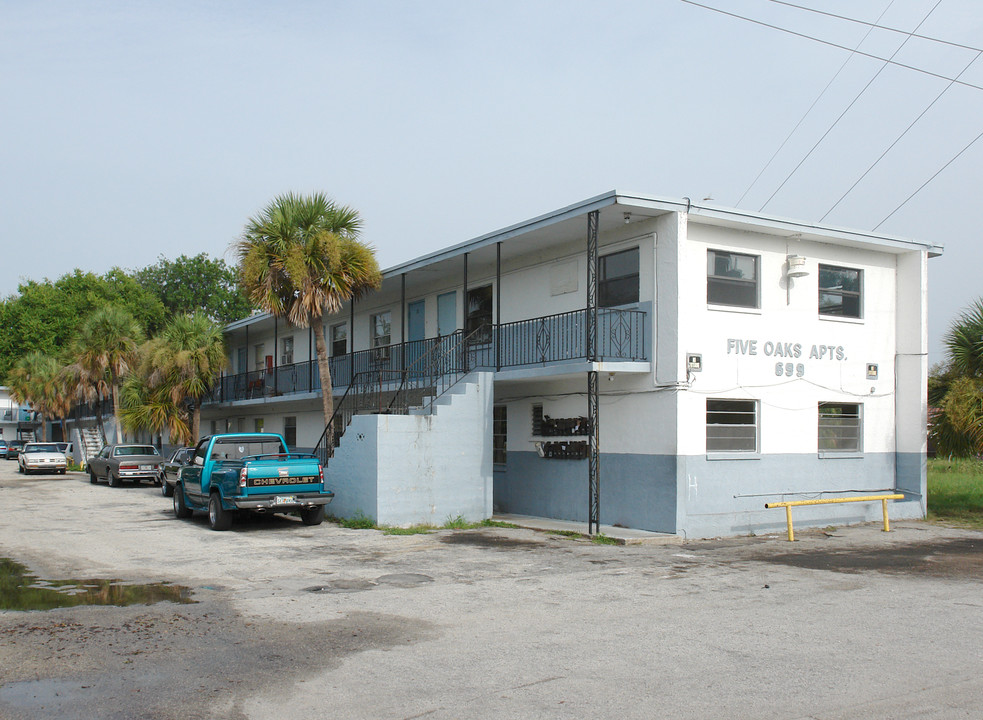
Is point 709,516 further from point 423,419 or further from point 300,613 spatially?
point 300,613

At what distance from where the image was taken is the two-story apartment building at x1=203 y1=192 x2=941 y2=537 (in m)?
16.6

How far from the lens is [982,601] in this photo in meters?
10.3

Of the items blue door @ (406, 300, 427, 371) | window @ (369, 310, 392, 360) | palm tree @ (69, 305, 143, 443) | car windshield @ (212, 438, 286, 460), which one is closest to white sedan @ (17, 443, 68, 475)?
palm tree @ (69, 305, 143, 443)

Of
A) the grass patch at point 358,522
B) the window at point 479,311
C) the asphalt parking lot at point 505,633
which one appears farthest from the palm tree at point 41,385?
the asphalt parking lot at point 505,633

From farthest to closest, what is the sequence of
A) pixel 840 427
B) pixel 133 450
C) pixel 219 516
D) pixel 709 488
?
pixel 133 450, pixel 840 427, pixel 219 516, pixel 709 488

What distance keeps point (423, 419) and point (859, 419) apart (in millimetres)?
9348

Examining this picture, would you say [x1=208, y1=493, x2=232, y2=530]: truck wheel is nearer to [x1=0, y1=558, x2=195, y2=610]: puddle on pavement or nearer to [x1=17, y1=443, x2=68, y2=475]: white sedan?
[x1=0, y1=558, x2=195, y2=610]: puddle on pavement

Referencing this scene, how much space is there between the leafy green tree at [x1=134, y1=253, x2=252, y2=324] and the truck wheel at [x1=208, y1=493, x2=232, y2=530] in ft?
194

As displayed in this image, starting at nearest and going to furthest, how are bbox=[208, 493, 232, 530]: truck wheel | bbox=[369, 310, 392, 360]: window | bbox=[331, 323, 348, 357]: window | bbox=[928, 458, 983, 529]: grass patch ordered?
1. bbox=[208, 493, 232, 530]: truck wheel
2. bbox=[928, 458, 983, 529]: grass patch
3. bbox=[369, 310, 392, 360]: window
4. bbox=[331, 323, 348, 357]: window

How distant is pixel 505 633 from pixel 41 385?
58.6 m

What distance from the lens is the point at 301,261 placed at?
21.4 m

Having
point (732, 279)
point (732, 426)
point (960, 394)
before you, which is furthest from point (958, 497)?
point (732, 279)

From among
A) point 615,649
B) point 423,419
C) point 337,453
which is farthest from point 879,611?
point 337,453

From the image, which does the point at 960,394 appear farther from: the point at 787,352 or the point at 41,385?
the point at 41,385
